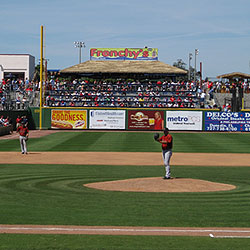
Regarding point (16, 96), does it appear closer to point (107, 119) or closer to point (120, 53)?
point (107, 119)

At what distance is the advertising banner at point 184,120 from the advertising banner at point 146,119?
2.74 feet

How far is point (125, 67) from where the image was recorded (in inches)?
2687

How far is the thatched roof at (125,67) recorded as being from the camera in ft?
219

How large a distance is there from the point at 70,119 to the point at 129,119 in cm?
622

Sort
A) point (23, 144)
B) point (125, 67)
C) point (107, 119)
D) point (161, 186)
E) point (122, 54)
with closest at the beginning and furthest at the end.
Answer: point (161, 186), point (23, 144), point (107, 119), point (125, 67), point (122, 54)

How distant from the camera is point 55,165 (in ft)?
74.7

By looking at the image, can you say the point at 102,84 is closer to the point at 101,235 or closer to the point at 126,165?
the point at 126,165

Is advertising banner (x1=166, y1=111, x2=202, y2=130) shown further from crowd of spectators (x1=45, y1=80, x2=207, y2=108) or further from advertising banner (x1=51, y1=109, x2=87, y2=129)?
advertising banner (x1=51, y1=109, x2=87, y2=129)

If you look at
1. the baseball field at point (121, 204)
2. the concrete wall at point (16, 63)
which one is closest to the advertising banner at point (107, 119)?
the baseball field at point (121, 204)

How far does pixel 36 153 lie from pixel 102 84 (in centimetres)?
3154

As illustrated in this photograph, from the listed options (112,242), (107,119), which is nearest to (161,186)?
(112,242)

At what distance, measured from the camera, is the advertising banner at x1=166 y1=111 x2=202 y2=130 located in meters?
49.8

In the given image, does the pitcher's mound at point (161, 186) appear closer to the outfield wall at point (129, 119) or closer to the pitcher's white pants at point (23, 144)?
the pitcher's white pants at point (23, 144)

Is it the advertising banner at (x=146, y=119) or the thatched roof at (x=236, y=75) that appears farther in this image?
the thatched roof at (x=236, y=75)
